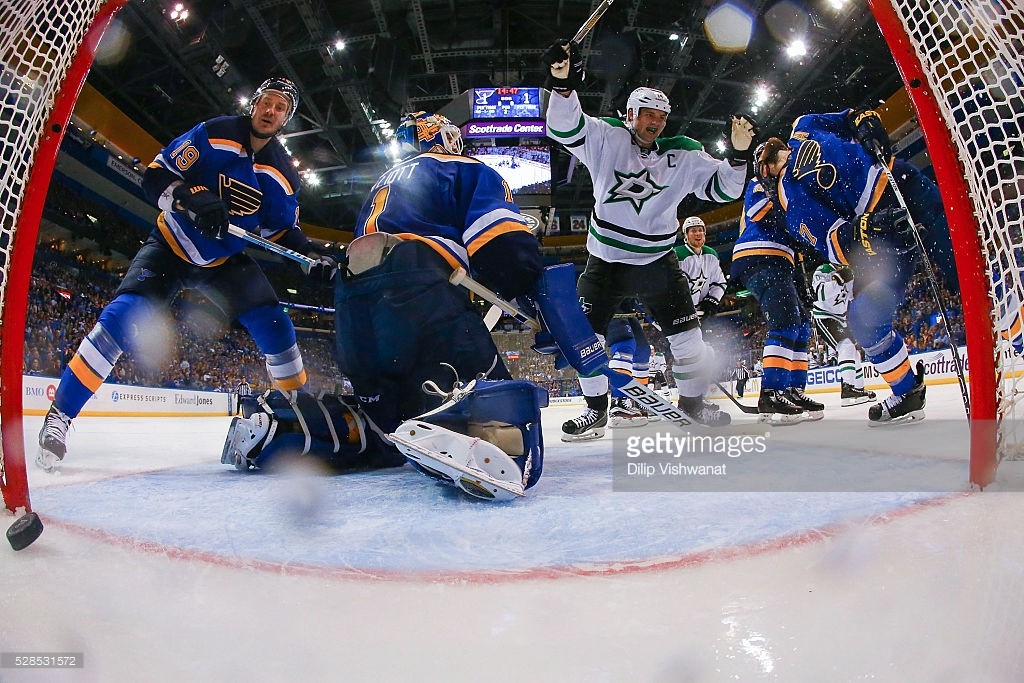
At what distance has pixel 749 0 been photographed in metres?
4.65

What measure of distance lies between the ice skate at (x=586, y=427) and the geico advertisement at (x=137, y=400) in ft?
10.8

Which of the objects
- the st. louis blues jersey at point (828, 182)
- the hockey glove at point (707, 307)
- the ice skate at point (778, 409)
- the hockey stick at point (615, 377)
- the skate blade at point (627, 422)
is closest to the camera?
the hockey stick at point (615, 377)

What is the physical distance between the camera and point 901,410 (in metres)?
2.05

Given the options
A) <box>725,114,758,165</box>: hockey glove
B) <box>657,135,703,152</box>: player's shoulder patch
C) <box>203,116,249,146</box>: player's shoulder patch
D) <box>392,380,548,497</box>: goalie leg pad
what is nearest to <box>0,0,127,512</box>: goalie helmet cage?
<box>392,380,548,497</box>: goalie leg pad

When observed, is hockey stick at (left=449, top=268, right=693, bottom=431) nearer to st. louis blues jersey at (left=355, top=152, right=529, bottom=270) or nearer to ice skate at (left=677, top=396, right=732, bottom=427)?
st. louis blues jersey at (left=355, top=152, right=529, bottom=270)

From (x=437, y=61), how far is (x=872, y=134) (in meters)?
4.56

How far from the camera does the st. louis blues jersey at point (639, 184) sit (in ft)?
7.86

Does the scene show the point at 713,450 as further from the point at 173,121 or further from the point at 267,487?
the point at 173,121

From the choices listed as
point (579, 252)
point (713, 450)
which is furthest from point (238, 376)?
point (713, 450)

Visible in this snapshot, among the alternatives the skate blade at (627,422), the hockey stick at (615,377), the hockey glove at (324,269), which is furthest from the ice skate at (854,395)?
the hockey glove at (324,269)

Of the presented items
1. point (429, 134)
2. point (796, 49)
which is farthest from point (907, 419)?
point (796, 49)

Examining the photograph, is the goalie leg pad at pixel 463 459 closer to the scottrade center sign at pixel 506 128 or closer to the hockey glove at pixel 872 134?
the hockey glove at pixel 872 134

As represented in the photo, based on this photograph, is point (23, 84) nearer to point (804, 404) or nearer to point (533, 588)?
point (533, 588)

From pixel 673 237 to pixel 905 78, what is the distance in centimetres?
152
